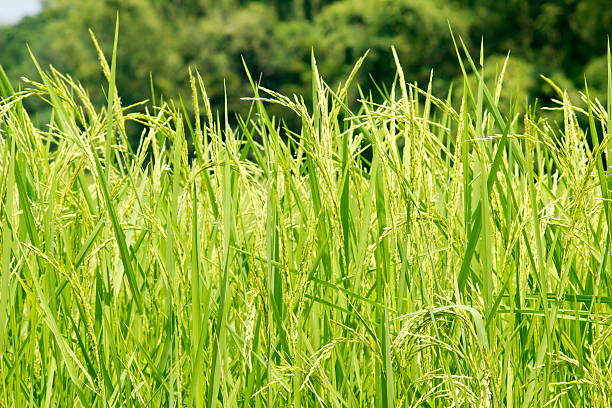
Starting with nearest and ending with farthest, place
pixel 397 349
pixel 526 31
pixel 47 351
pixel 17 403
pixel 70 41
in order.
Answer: pixel 397 349, pixel 17 403, pixel 47 351, pixel 526 31, pixel 70 41

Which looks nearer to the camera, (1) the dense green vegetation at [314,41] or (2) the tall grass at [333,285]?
(2) the tall grass at [333,285]

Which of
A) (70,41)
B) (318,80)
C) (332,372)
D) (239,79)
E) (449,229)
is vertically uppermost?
(318,80)

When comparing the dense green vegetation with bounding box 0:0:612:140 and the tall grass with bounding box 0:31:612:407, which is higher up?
the tall grass with bounding box 0:31:612:407

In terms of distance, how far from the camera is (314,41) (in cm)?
2589

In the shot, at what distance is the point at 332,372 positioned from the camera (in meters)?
1.09

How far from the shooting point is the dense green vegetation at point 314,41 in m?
20.1

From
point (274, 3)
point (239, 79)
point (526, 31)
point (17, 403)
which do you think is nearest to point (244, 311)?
point (17, 403)

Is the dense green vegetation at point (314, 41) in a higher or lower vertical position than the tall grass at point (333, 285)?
lower

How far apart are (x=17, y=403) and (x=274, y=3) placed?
109ft

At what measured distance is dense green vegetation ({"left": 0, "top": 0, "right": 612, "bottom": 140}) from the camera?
792 inches

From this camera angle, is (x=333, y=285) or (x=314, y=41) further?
(x=314, y=41)

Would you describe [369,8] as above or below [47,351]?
below

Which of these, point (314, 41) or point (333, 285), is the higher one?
point (333, 285)

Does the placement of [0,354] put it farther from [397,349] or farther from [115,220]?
[397,349]
